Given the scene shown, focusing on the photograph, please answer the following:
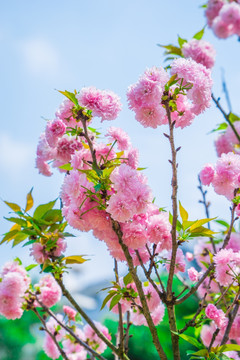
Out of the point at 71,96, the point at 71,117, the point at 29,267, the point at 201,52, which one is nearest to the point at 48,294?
the point at 29,267

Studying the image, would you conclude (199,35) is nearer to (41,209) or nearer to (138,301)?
(41,209)

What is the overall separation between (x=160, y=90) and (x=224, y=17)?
164 centimetres

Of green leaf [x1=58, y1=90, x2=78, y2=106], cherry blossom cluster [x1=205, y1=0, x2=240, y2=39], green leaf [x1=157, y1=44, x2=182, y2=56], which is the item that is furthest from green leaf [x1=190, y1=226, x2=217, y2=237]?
cherry blossom cluster [x1=205, y1=0, x2=240, y2=39]

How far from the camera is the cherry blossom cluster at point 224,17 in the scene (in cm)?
248

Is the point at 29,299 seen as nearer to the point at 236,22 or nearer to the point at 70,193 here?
the point at 70,193

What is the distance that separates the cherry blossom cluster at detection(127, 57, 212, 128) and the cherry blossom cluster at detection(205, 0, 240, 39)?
1.37 m

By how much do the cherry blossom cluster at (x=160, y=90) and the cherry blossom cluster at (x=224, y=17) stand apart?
1.37 m

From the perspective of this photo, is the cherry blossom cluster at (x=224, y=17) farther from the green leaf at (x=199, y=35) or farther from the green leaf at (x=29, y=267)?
the green leaf at (x=29, y=267)

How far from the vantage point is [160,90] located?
1.20m

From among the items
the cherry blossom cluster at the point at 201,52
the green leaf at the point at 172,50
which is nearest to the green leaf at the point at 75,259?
the cherry blossom cluster at the point at 201,52

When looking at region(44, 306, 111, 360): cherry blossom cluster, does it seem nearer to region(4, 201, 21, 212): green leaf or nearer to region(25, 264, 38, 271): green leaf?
region(25, 264, 38, 271): green leaf

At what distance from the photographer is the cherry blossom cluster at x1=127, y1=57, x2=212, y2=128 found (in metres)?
1.21

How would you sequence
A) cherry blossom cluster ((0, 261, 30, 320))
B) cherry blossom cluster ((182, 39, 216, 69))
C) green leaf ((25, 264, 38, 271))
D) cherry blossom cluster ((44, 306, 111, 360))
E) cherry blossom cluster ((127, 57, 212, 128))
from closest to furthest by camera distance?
cherry blossom cluster ((127, 57, 212, 128)) < cherry blossom cluster ((0, 261, 30, 320)) < green leaf ((25, 264, 38, 271)) < cherry blossom cluster ((182, 39, 216, 69)) < cherry blossom cluster ((44, 306, 111, 360))

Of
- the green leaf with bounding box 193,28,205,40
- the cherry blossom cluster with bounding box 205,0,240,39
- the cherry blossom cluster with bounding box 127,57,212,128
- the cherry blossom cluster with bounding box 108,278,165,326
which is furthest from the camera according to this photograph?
the cherry blossom cluster with bounding box 205,0,240,39
